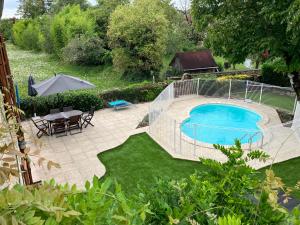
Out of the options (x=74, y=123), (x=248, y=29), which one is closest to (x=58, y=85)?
(x=74, y=123)

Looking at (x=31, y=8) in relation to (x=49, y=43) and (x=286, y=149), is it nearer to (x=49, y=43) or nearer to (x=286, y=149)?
(x=49, y=43)

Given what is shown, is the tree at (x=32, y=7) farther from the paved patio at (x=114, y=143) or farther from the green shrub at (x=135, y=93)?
the paved patio at (x=114, y=143)

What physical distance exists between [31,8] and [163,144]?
6243 centimetres

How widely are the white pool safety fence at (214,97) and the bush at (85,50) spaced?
47.2 feet

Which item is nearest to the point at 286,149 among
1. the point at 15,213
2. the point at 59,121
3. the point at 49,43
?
the point at 59,121

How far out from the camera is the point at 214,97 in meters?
17.5

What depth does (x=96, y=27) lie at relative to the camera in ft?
106

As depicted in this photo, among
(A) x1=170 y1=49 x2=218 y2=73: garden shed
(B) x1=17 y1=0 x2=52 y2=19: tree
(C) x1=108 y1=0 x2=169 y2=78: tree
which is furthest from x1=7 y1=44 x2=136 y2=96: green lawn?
(B) x1=17 y1=0 x2=52 y2=19: tree

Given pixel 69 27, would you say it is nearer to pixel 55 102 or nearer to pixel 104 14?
pixel 104 14

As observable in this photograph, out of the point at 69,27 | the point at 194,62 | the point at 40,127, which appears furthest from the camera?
the point at 69,27

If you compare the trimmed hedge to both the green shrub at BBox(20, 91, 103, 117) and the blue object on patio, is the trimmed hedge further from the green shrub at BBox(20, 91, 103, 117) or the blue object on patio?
the blue object on patio

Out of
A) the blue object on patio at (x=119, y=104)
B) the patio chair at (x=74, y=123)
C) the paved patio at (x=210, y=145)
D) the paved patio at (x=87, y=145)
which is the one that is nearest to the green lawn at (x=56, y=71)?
the blue object on patio at (x=119, y=104)

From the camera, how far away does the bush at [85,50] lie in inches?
1109

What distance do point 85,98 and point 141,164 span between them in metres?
6.69
